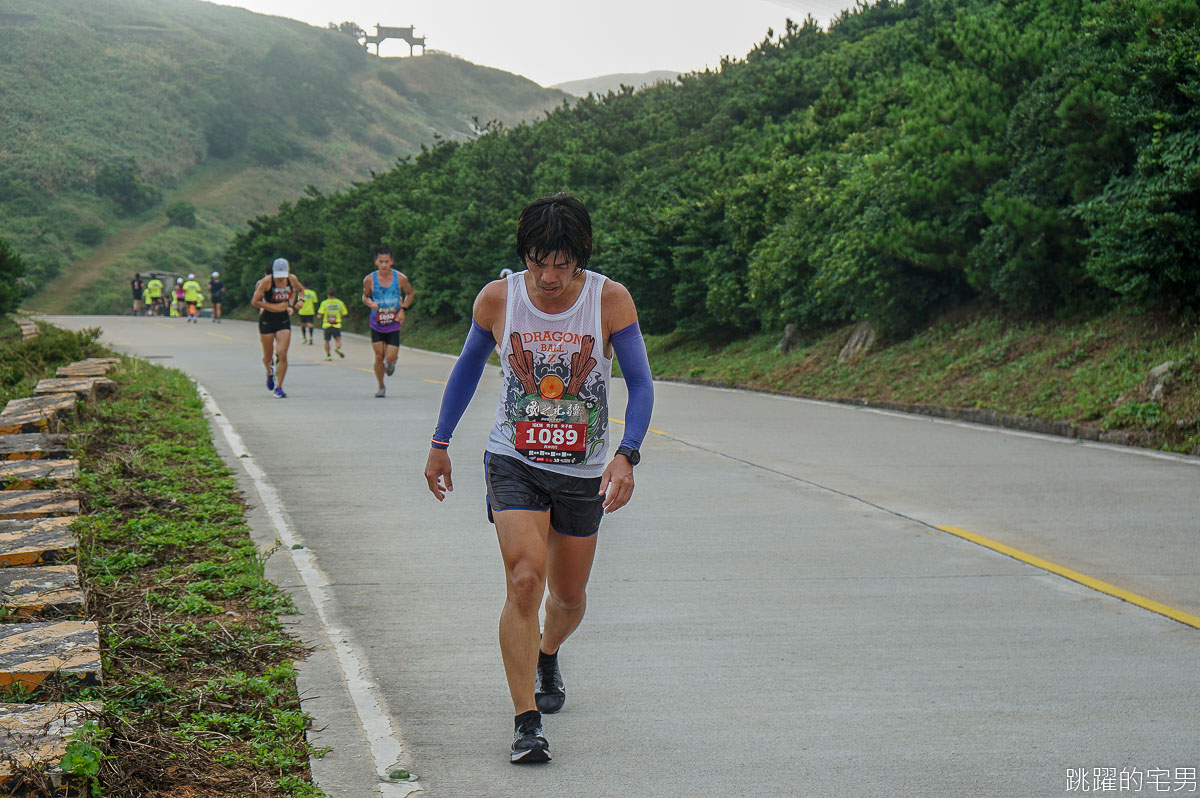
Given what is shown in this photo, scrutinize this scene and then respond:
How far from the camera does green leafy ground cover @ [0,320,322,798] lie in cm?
453

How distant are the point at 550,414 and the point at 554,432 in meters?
0.07

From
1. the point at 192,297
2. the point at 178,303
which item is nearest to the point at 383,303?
the point at 192,297

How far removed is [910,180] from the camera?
68.0 feet

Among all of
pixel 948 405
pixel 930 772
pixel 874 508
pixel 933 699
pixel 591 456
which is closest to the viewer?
pixel 930 772

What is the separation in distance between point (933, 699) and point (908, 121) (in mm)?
17169

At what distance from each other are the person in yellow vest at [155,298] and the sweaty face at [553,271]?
65184 mm

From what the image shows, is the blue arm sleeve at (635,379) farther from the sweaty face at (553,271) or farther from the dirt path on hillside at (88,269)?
the dirt path on hillside at (88,269)

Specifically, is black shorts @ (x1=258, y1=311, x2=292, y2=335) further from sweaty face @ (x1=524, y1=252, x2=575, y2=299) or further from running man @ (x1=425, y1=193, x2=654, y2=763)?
sweaty face @ (x1=524, y1=252, x2=575, y2=299)

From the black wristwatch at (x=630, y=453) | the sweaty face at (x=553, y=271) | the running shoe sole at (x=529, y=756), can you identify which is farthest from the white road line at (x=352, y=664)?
the sweaty face at (x=553, y=271)

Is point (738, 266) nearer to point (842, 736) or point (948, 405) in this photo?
point (948, 405)

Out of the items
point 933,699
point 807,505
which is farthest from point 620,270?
point 933,699

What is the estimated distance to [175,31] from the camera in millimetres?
172000

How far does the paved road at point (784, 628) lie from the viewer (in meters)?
4.81

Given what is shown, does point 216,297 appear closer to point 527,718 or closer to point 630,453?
point 630,453
